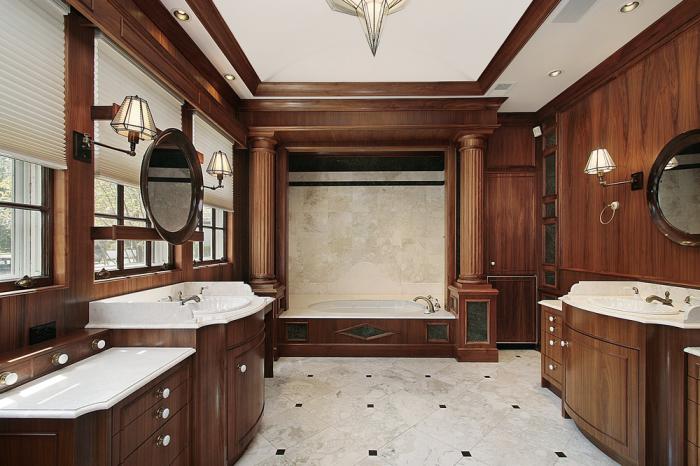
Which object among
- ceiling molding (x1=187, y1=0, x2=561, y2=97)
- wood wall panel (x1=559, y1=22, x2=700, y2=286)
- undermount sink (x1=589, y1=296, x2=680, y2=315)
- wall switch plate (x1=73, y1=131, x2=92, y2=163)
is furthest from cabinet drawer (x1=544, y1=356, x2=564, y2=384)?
wall switch plate (x1=73, y1=131, x2=92, y2=163)

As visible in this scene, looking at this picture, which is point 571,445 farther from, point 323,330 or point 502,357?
point 323,330

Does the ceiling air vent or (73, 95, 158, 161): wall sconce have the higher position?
the ceiling air vent

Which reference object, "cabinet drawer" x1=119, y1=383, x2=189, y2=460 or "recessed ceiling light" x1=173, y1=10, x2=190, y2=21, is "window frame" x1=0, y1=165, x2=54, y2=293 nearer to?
"cabinet drawer" x1=119, y1=383, x2=189, y2=460

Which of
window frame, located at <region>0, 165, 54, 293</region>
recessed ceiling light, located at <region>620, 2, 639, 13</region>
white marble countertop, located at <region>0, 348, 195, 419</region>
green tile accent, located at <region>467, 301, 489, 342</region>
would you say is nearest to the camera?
white marble countertop, located at <region>0, 348, 195, 419</region>

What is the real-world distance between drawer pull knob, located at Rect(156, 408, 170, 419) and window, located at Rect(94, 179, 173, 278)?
913 millimetres

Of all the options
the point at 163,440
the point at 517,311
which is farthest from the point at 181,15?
the point at 517,311

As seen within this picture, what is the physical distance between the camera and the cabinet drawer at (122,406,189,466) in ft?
4.18

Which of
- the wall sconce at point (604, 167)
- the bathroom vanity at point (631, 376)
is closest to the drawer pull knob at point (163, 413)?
the bathroom vanity at point (631, 376)

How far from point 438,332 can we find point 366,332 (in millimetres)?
849

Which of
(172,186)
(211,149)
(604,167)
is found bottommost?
(172,186)

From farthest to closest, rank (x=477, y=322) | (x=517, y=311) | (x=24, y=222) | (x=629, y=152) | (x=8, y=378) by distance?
(x=517, y=311) < (x=477, y=322) < (x=629, y=152) < (x=24, y=222) < (x=8, y=378)

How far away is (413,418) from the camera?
2404 mm

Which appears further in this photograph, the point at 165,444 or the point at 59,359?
the point at 165,444

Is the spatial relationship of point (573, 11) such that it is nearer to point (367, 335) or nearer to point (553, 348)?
point (553, 348)
